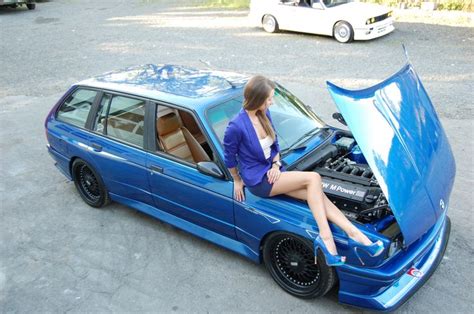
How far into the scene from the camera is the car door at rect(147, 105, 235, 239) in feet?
13.3

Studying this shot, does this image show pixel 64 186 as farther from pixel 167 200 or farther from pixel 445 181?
pixel 445 181

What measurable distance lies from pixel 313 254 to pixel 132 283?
1.72 meters

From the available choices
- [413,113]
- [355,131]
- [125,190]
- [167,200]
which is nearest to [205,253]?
[167,200]

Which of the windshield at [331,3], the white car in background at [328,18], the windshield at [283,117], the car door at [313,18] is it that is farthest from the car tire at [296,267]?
the windshield at [331,3]

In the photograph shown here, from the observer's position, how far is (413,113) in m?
3.66

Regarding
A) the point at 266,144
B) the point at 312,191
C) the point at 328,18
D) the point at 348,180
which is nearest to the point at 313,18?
the point at 328,18

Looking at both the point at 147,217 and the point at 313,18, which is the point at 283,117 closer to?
the point at 147,217

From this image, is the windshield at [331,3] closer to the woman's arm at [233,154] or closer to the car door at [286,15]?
the car door at [286,15]

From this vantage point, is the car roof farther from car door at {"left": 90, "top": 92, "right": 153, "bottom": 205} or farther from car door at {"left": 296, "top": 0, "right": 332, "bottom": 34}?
car door at {"left": 296, "top": 0, "right": 332, "bottom": 34}

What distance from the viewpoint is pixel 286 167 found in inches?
157

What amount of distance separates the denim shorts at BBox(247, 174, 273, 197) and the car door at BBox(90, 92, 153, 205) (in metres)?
1.32

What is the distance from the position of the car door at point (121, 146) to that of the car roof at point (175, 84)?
0.49 feet

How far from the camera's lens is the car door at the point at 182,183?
404 centimetres

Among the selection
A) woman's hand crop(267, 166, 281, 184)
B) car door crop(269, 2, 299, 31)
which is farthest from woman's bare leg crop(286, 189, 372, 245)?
car door crop(269, 2, 299, 31)
